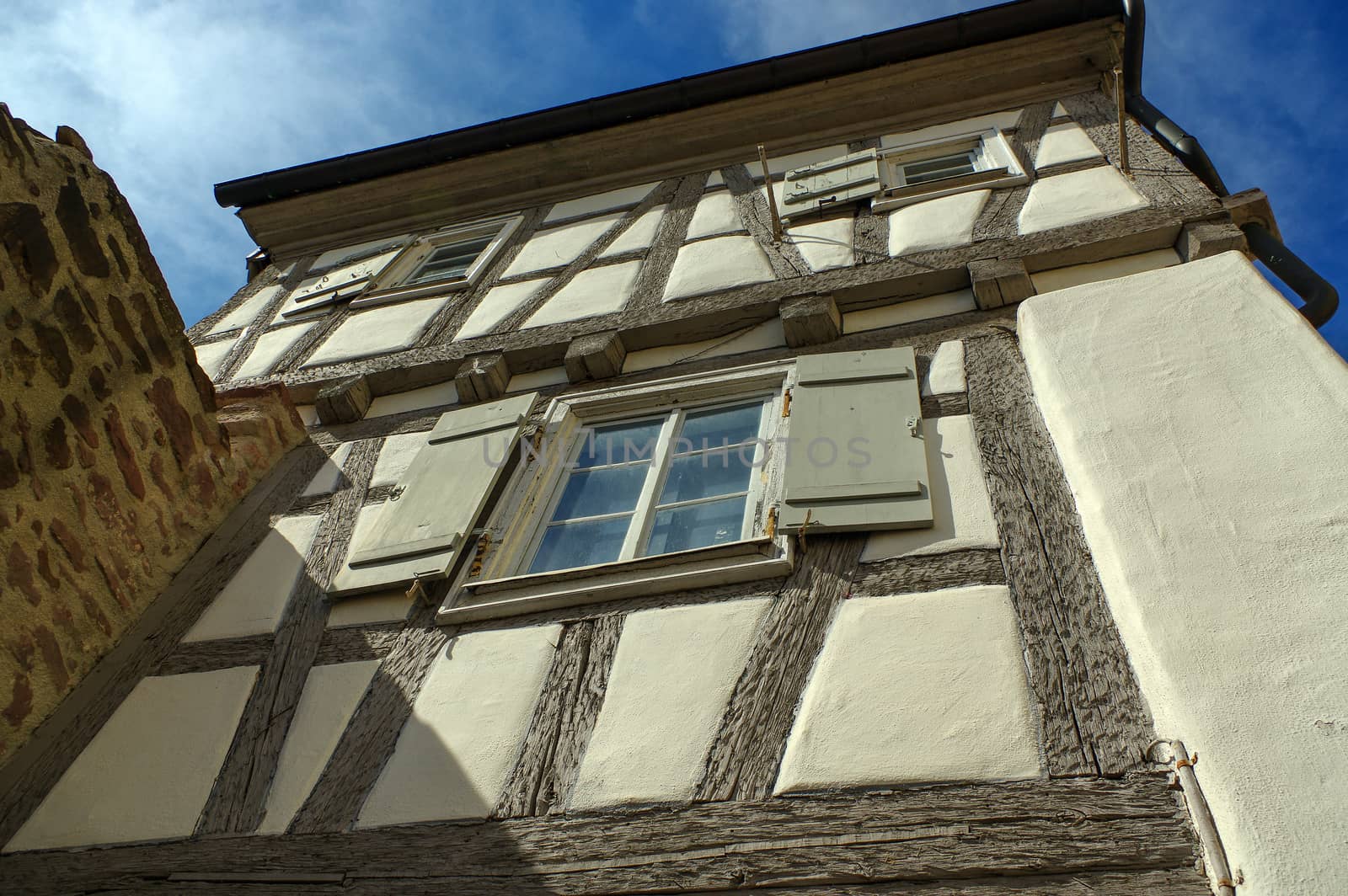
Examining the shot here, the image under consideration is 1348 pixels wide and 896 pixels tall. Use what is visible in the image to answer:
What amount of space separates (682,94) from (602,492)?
351cm

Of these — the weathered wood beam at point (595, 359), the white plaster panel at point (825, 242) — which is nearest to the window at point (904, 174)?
the white plaster panel at point (825, 242)

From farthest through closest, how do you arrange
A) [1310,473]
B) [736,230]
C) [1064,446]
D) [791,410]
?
[736,230] < [791,410] < [1064,446] < [1310,473]

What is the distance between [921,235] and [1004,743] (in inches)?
110

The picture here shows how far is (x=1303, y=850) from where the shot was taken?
1.74 meters

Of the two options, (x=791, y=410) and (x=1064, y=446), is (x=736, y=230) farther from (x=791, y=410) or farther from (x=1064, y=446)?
(x=1064, y=446)

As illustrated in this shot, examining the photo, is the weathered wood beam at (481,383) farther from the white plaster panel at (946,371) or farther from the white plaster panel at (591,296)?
the white plaster panel at (946,371)

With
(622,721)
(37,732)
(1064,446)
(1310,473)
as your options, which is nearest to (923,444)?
(1064,446)

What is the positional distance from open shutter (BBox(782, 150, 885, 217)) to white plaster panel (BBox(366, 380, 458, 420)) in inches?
73.2

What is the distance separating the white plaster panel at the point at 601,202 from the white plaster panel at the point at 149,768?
141 inches

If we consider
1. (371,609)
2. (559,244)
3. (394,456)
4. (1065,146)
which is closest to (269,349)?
(559,244)

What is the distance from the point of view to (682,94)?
619 centimetres

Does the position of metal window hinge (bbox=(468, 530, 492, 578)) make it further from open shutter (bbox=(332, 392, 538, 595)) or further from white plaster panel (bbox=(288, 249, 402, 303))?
white plaster panel (bbox=(288, 249, 402, 303))

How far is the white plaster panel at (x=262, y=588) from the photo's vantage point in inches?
129

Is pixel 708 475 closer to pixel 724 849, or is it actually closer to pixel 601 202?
pixel 724 849
